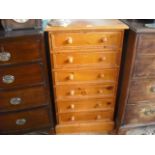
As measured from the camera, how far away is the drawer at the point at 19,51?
1036 mm

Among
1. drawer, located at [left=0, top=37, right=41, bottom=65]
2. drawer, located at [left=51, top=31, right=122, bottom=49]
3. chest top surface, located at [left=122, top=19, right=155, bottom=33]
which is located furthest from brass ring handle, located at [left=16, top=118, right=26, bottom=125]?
chest top surface, located at [left=122, top=19, right=155, bottom=33]

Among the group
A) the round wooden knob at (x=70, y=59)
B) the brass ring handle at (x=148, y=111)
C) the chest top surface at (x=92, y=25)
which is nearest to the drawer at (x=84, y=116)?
the brass ring handle at (x=148, y=111)

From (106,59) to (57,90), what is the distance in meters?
0.44

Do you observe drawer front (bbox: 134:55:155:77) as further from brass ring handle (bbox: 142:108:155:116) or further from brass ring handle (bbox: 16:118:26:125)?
brass ring handle (bbox: 16:118:26:125)

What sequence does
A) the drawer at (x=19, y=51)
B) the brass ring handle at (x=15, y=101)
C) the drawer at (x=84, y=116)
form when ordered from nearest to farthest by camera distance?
1. the drawer at (x=19, y=51)
2. the brass ring handle at (x=15, y=101)
3. the drawer at (x=84, y=116)

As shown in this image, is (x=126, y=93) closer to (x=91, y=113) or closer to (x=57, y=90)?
(x=91, y=113)

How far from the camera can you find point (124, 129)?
60.8 inches

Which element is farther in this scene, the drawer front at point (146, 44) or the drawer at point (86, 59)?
Answer: the drawer at point (86, 59)

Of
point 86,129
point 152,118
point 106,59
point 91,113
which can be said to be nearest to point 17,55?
point 106,59

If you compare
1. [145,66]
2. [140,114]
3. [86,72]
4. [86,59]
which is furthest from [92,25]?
[140,114]

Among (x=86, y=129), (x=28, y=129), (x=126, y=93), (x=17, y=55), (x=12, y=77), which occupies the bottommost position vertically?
(x=86, y=129)

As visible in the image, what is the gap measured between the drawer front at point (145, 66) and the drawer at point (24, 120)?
29.7 inches

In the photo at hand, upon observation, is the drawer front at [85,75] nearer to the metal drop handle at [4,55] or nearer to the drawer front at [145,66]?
the drawer front at [145,66]
